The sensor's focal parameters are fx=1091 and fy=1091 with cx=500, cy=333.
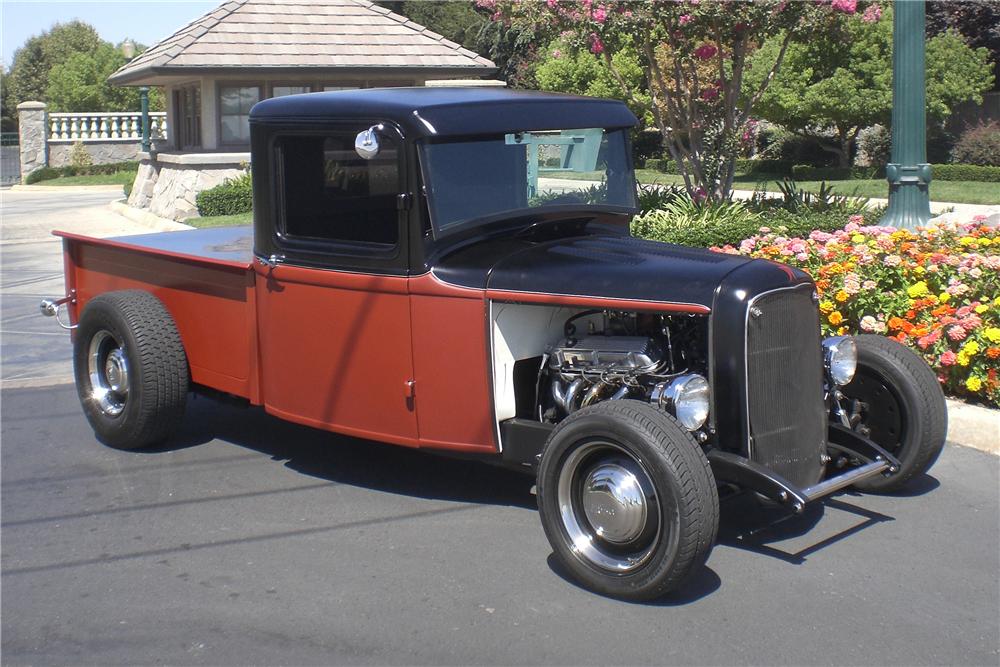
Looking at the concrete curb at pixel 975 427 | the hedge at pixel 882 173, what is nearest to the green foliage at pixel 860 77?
the hedge at pixel 882 173

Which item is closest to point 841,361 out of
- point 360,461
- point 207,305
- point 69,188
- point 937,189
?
point 360,461

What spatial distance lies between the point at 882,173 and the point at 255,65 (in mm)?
15298

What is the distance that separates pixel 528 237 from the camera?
5.11 m

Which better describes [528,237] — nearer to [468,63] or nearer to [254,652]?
[254,652]

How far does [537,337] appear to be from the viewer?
16.0 ft

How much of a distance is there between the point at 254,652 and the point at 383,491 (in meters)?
1.76

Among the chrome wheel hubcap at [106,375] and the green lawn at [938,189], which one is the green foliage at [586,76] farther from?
the chrome wheel hubcap at [106,375]

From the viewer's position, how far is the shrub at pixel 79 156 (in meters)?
34.3

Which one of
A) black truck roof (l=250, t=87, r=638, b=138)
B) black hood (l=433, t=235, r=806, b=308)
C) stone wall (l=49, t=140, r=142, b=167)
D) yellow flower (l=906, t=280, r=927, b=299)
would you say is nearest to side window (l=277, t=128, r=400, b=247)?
black truck roof (l=250, t=87, r=638, b=138)

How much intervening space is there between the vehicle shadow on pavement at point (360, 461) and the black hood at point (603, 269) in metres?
1.02

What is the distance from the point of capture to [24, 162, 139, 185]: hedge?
33125 millimetres

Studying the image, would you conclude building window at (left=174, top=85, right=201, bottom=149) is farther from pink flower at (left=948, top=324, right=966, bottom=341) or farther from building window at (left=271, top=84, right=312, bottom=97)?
pink flower at (left=948, top=324, right=966, bottom=341)

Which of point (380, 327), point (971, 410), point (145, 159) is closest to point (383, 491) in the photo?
point (380, 327)

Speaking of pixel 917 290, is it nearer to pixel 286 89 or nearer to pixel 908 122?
pixel 908 122
